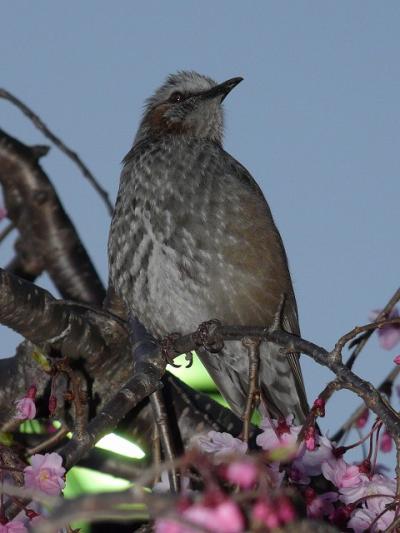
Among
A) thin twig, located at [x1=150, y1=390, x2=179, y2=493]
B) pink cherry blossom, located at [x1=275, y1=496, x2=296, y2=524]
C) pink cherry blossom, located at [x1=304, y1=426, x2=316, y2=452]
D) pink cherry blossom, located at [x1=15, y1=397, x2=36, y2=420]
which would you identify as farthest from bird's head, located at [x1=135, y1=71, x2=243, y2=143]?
pink cherry blossom, located at [x1=275, y1=496, x2=296, y2=524]

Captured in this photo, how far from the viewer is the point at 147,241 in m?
5.01

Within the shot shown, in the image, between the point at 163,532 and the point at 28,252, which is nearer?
the point at 163,532

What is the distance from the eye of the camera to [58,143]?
19.4 ft

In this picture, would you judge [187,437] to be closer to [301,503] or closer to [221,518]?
[301,503]

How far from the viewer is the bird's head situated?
20.0 feet

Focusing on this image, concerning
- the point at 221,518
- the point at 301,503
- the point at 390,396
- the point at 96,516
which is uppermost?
the point at 390,396

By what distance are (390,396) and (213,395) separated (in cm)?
153

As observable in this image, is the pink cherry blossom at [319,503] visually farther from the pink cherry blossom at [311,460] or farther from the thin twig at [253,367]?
the thin twig at [253,367]

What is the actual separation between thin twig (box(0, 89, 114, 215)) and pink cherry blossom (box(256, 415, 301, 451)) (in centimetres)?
255

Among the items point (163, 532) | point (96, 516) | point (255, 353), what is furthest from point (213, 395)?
point (96, 516)

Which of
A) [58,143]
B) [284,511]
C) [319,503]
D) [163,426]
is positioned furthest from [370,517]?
[58,143]

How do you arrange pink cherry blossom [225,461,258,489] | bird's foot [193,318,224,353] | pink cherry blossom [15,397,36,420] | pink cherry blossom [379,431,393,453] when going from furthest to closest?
1. pink cherry blossom [379,431,393,453]
2. bird's foot [193,318,224,353]
3. pink cherry blossom [15,397,36,420]
4. pink cherry blossom [225,461,258,489]

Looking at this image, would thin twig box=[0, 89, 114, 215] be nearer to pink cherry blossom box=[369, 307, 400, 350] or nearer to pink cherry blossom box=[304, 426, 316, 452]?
pink cherry blossom box=[369, 307, 400, 350]

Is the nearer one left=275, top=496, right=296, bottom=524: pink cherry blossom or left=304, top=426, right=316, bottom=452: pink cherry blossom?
left=275, top=496, right=296, bottom=524: pink cherry blossom
